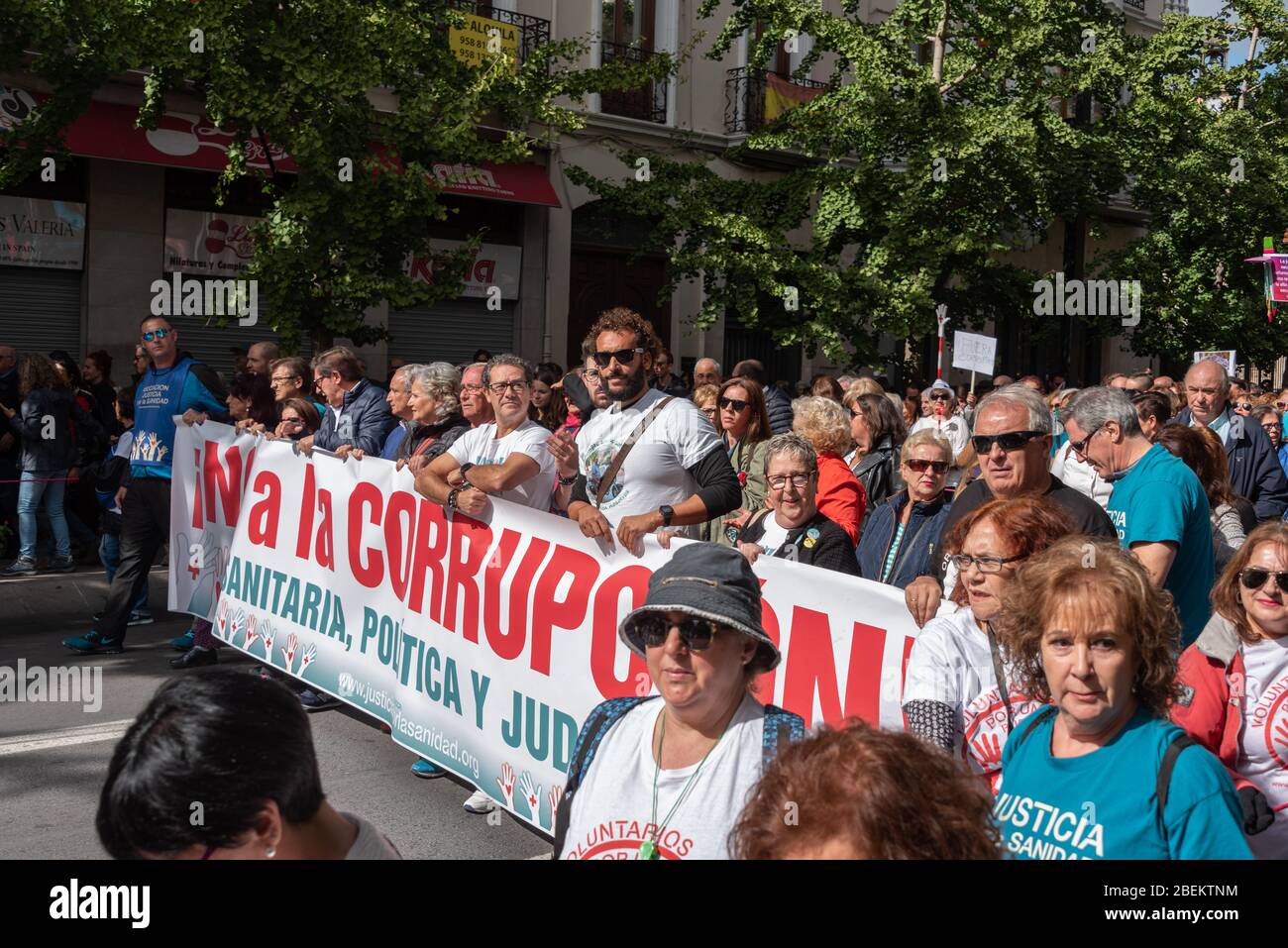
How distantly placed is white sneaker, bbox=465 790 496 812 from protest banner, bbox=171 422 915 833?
11cm

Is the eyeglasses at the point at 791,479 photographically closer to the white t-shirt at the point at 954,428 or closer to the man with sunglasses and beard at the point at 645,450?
the man with sunglasses and beard at the point at 645,450

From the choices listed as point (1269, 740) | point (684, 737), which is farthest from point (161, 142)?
point (1269, 740)

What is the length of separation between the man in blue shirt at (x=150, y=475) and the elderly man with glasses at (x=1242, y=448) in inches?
257

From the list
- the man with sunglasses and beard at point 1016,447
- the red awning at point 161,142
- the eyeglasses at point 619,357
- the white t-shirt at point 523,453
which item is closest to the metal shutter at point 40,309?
the red awning at point 161,142

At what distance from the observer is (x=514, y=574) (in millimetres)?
5297

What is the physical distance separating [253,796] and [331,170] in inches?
415

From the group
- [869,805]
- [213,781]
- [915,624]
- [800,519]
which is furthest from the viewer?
[800,519]

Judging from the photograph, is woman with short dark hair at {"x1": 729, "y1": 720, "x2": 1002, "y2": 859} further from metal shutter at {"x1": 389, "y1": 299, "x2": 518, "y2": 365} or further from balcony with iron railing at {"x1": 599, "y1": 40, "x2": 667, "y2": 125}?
balcony with iron railing at {"x1": 599, "y1": 40, "x2": 667, "y2": 125}

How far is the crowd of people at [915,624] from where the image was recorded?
1940mm

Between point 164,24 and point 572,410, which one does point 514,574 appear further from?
point 164,24

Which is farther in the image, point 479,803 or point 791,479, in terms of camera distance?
point 479,803

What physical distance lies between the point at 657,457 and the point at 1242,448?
5417 mm

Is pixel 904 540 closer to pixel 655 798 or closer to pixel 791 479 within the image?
pixel 791 479

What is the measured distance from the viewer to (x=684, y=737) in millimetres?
2680
